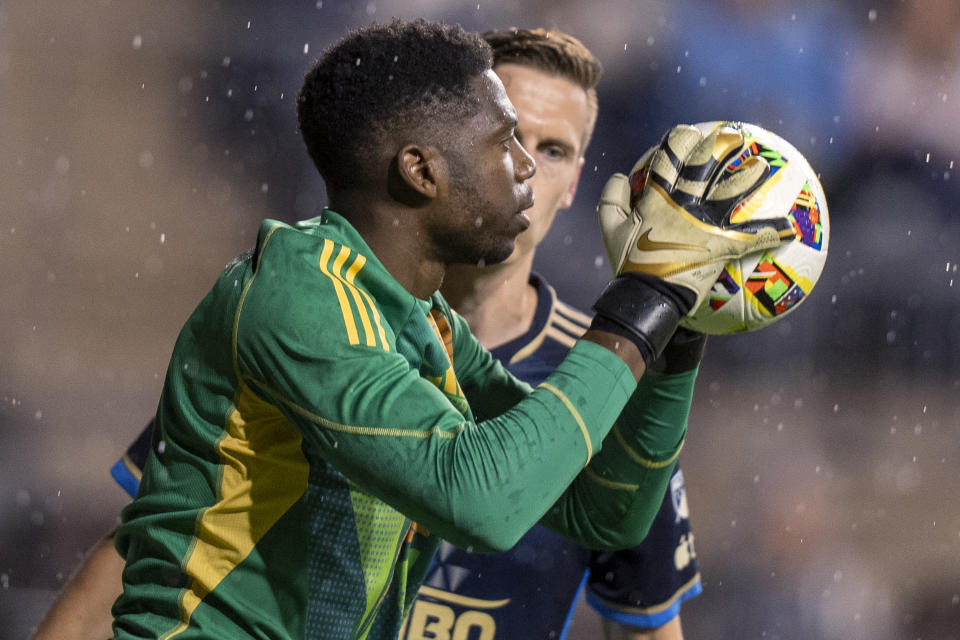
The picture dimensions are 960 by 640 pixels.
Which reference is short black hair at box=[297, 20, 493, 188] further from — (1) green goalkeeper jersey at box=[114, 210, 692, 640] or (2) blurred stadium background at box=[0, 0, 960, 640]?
(2) blurred stadium background at box=[0, 0, 960, 640]

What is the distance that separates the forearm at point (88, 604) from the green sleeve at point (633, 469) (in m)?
0.96

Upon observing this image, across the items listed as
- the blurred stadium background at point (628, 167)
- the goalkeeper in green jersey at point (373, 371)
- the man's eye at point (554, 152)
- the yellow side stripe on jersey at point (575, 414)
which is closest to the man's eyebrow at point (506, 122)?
the goalkeeper in green jersey at point (373, 371)

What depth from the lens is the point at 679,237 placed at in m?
1.72

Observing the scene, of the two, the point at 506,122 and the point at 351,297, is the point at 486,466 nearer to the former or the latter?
the point at 351,297

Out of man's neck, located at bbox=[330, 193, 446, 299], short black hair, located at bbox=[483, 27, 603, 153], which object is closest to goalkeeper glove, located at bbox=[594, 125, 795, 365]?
man's neck, located at bbox=[330, 193, 446, 299]

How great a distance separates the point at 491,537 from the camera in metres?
1.47

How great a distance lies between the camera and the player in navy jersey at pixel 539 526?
2.68 meters

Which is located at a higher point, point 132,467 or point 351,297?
point 351,297

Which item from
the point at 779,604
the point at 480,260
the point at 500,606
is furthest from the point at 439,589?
the point at 779,604

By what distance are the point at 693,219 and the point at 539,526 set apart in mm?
1142

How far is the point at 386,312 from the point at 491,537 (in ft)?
1.32

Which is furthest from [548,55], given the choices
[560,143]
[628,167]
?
[628,167]

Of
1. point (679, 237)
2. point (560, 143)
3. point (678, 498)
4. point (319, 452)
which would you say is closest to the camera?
point (319, 452)

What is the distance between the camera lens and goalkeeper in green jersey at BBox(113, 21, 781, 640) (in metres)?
1.48
